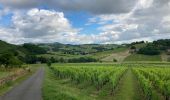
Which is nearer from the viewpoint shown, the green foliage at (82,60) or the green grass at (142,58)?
the green grass at (142,58)

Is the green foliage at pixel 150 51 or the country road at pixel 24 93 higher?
the green foliage at pixel 150 51

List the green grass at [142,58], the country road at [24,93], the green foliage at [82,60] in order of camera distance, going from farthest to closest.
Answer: the green foliage at [82,60] < the green grass at [142,58] < the country road at [24,93]

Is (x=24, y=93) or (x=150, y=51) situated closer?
(x=24, y=93)

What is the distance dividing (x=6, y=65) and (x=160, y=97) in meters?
74.3

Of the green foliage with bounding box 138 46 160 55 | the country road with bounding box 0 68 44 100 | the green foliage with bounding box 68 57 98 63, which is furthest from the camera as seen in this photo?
the green foliage with bounding box 68 57 98 63

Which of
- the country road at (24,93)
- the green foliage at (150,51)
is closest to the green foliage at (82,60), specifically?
the green foliage at (150,51)

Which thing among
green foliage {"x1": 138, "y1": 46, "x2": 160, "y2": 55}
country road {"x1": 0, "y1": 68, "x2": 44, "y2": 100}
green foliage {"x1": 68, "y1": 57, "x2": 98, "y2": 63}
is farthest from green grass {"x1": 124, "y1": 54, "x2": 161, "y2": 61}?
country road {"x1": 0, "y1": 68, "x2": 44, "y2": 100}

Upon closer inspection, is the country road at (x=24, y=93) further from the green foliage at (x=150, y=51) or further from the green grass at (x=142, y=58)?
the green foliage at (x=150, y=51)

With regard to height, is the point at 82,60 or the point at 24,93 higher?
the point at 24,93

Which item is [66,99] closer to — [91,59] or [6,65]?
[6,65]

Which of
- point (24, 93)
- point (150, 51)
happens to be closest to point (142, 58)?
point (150, 51)

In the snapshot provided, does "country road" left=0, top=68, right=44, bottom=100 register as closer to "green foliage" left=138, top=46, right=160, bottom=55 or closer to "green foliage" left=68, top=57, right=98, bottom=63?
"green foliage" left=68, top=57, right=98, bottom=63

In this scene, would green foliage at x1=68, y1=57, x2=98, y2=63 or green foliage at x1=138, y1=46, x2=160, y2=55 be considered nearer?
green foliage at x1=138, y1=46, x2=160, y2=55

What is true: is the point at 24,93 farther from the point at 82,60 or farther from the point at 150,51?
the point at 82,60
